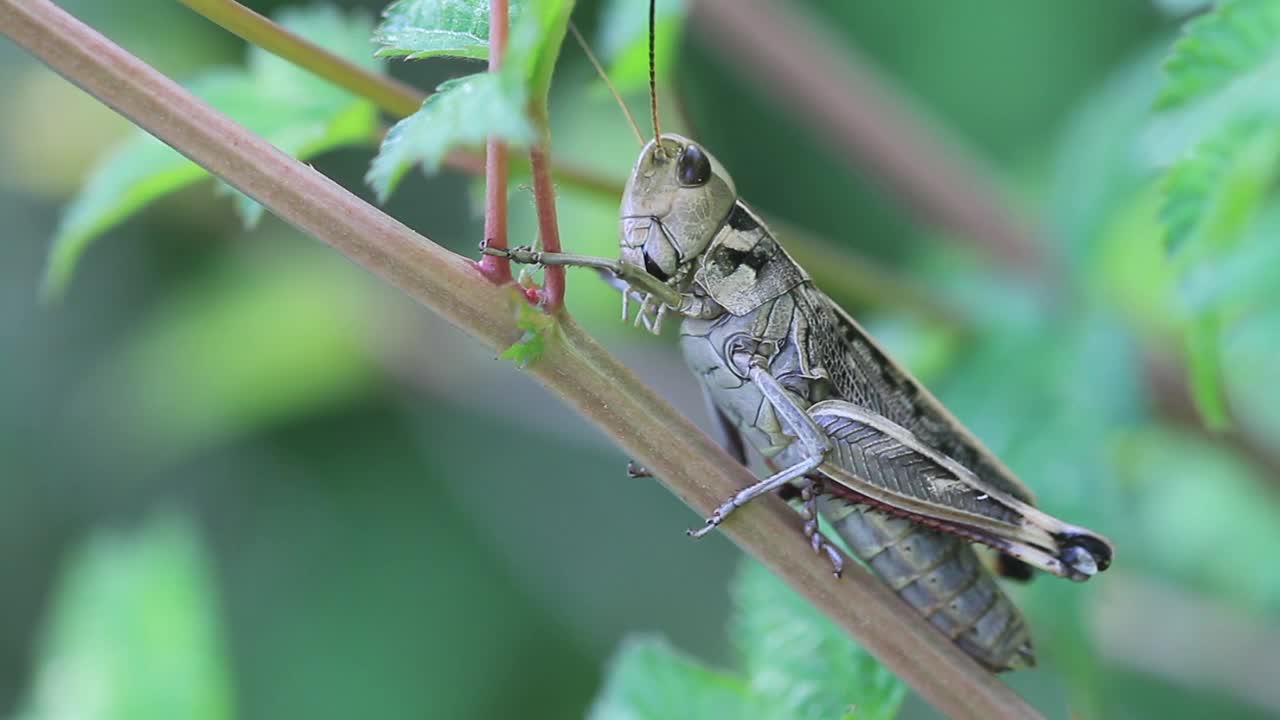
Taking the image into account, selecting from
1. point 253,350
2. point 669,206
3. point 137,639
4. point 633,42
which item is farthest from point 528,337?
point 253,350

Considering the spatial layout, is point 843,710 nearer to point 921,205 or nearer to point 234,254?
point 921,205

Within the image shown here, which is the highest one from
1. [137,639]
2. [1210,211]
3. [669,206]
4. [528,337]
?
[669,206]

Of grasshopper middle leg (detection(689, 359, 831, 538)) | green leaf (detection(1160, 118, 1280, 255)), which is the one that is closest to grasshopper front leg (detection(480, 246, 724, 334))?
Result: grasshopper middle leg (detection(689, 359, 831, 538))

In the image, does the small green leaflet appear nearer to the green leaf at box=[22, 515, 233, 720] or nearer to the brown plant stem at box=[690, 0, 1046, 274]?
the green leaf at box=[22, 515, 233, 720]

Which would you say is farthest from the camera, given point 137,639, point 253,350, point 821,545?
point 253,350

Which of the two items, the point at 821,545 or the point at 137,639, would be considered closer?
Result: the point at 821,545

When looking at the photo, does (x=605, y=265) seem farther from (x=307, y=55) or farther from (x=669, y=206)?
(x=307, y=55)

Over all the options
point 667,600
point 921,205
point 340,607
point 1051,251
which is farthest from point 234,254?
point 1051,251
